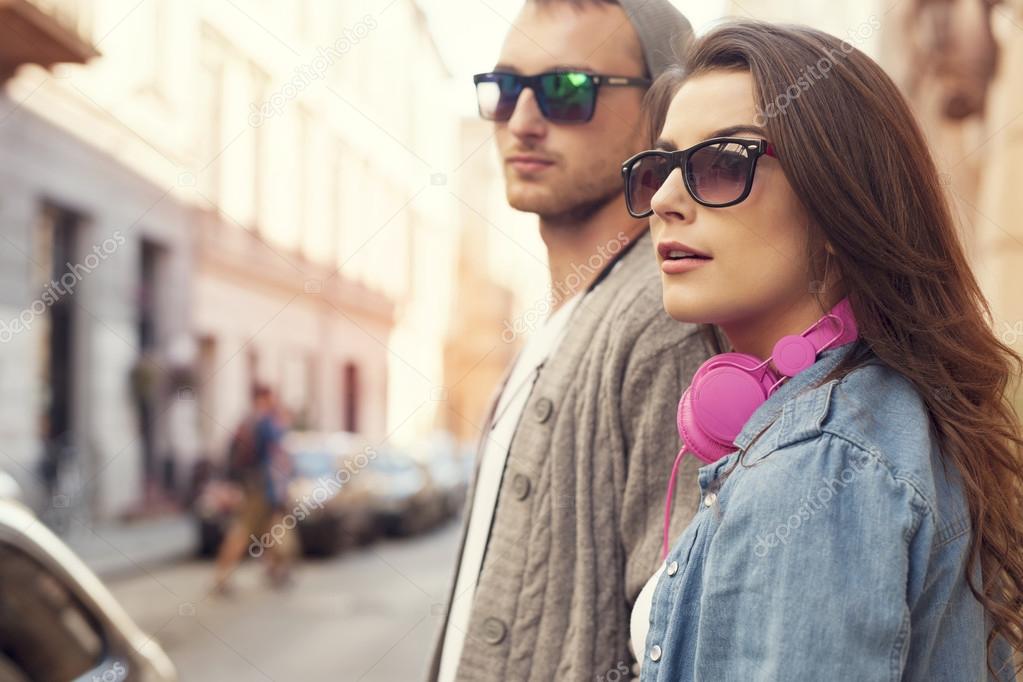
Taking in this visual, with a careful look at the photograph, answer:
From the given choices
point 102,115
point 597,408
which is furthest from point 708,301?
point 102,115

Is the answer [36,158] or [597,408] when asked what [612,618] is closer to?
[597,408]

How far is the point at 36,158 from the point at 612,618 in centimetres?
1500

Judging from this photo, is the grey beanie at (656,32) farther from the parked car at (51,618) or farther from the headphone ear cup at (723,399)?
the parked car at (51,618)

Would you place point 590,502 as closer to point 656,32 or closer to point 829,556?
point 829,556

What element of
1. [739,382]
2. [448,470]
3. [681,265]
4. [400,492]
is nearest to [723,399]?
[739,382]

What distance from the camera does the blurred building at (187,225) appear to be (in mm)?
14445

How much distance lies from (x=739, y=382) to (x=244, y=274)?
22.6 metres

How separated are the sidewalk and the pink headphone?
1040cm

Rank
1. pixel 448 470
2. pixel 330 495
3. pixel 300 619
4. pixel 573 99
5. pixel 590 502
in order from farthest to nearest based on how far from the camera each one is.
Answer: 1. pixel 448 470
2. pixel 330 495
3. pixel 300 619
4. pixel 573 99
5. pixel 590 502

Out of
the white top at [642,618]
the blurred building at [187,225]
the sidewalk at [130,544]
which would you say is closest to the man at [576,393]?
the white top at [642,618]

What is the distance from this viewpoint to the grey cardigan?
1.70 metres

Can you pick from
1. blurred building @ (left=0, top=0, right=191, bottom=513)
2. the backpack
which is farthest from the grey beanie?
blurred building @ (left=0, top=0, right=191, bottom=513)

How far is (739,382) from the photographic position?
1.35m

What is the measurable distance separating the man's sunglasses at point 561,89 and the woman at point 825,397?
0.57 m
